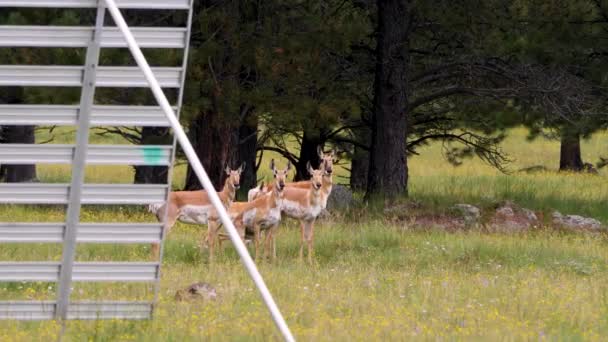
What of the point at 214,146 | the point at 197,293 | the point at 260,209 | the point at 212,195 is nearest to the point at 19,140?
the point at 214,146

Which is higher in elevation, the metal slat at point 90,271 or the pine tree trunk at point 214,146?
the pine tree trunk at point 214,146

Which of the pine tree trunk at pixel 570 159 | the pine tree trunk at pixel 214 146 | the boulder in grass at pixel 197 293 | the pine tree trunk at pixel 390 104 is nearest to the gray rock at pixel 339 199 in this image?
the pine tree trunk at pixel 390 104

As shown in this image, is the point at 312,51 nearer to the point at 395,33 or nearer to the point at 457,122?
the point at 395,33

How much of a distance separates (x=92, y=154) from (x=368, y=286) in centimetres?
421

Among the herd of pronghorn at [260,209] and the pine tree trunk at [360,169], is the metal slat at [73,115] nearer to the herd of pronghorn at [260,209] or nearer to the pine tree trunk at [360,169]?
the herd of pronghorn at [260,209]

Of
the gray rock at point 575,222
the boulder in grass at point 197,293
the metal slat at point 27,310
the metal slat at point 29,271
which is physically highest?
the gray rock at point 575,222

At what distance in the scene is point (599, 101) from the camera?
2139 centimetres

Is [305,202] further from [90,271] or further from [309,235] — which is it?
[90,271]

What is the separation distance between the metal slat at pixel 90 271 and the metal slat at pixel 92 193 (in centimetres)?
42

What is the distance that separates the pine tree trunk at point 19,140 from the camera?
944 inches

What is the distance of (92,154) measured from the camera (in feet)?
26.8

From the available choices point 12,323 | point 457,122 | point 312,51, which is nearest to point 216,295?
point 12,323

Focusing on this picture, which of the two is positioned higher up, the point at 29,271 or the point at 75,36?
the point at 75,36

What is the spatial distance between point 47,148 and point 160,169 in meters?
16.3
